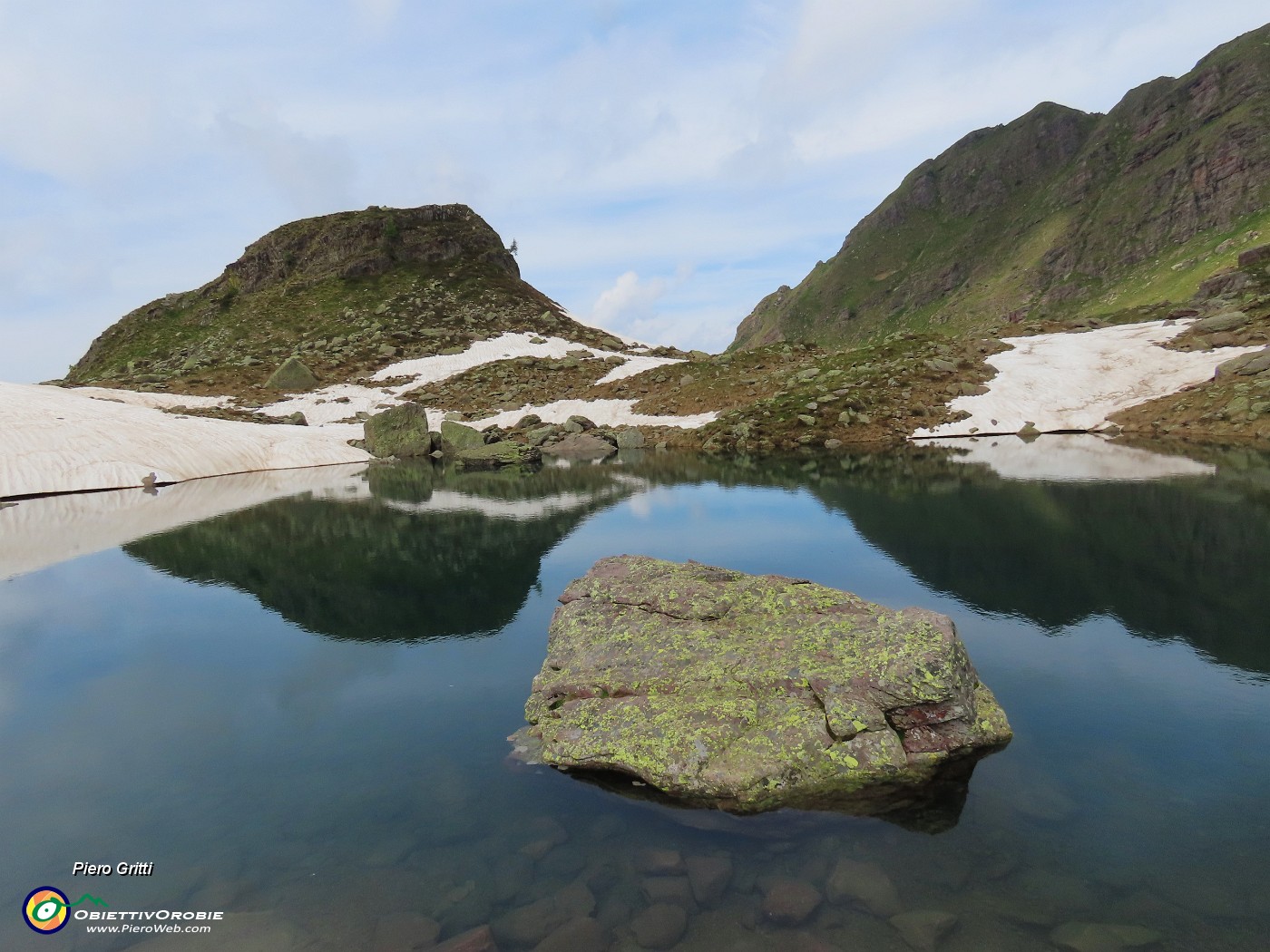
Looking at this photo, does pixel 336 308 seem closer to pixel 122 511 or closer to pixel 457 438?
pixel 457 438

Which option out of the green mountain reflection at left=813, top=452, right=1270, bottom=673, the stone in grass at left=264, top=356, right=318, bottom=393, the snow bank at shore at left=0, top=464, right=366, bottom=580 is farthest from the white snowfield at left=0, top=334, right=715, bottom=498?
the green mountain reflection at left=813, top=452, right=1270, bottom=673

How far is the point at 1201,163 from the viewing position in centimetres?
17938

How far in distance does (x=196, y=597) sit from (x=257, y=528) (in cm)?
1111

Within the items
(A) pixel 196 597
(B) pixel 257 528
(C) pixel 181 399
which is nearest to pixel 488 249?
(C) pixel 181 399

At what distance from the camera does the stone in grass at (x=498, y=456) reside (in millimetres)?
60094

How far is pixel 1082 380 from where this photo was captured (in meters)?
60.8

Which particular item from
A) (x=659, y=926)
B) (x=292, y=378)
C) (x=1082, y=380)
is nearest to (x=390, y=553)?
(x=659, y=926)

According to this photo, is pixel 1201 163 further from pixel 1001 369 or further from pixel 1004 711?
pixel 1004 711

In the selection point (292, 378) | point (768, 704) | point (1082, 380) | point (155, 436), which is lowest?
point (768, 704)

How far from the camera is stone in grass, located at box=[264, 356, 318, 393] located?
8769 centimetres

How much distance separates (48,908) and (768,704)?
10736mm

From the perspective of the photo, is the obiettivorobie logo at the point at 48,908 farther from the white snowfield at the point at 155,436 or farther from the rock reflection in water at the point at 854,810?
the white snowfield at the point at 155,436
